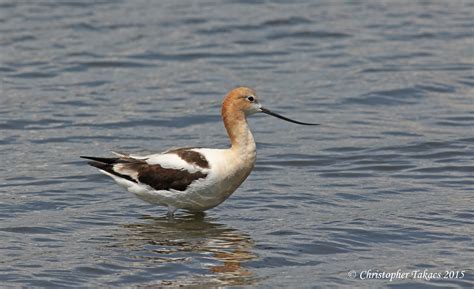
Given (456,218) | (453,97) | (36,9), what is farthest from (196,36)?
(456,218)

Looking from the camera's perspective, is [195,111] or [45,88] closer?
[195,111]

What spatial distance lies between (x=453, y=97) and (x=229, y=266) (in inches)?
310

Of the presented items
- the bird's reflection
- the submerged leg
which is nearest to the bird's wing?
the submerged leg

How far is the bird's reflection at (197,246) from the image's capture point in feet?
32.4

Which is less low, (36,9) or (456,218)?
(36,9)

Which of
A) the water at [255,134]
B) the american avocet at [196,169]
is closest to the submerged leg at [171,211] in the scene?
the american avocet at [196,169]

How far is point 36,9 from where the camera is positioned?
22250 mm

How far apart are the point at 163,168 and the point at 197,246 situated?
117 cm

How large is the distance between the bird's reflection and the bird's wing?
44cm

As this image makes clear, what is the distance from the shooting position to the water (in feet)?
33.9

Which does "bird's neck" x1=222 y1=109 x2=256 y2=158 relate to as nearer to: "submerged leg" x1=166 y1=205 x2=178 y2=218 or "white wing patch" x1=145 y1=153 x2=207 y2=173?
"white wing patch" x1=145 y1=153 x2=207 y2=173

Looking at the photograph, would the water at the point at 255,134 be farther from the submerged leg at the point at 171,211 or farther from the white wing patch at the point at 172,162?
the white wing patch at the point at 172,162

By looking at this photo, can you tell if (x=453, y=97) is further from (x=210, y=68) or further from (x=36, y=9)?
(x=36, y=9)

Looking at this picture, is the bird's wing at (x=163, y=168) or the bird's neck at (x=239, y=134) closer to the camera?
the bird's wing at (x=163, y=168)
